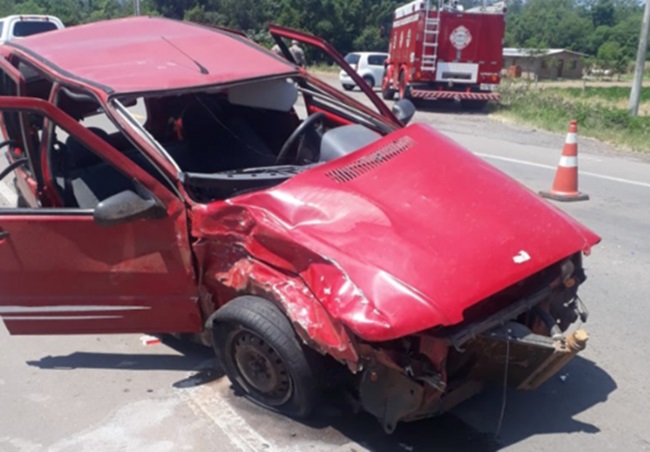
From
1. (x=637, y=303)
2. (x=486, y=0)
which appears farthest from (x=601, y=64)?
(x=637, y=303)

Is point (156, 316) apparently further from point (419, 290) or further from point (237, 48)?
point (237, 48)

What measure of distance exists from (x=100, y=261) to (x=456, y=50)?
17.8 metres

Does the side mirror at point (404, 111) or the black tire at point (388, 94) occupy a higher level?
the side mirror at point (404, 111)

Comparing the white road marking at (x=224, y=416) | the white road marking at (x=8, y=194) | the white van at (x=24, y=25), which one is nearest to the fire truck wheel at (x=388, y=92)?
the white van at (x=24, y=25)

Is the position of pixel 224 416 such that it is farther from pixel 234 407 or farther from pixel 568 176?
pixel 568 176

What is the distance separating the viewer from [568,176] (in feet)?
28.8

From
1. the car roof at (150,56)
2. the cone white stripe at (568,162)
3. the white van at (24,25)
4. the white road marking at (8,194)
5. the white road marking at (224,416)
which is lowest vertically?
the white road marking at (224,416)

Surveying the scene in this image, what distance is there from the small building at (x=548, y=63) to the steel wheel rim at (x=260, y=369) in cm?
6720

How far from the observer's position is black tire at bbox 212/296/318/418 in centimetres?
362

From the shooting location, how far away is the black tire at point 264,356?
11.9ft

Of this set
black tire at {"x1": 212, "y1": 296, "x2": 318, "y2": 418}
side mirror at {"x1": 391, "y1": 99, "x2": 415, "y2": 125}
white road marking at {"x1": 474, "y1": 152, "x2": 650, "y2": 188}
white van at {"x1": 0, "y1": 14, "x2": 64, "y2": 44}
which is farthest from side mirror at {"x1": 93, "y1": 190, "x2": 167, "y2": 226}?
white van at {"x1": 0, "y1": 14, "x2": 64, "y2": 44}

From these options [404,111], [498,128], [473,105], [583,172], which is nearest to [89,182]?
[404,111]

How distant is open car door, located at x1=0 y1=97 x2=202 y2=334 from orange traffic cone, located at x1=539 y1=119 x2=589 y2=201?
18.9ft

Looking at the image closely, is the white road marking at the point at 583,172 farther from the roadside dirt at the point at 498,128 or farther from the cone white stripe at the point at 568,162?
the roadside dirt at the point at 498,128
